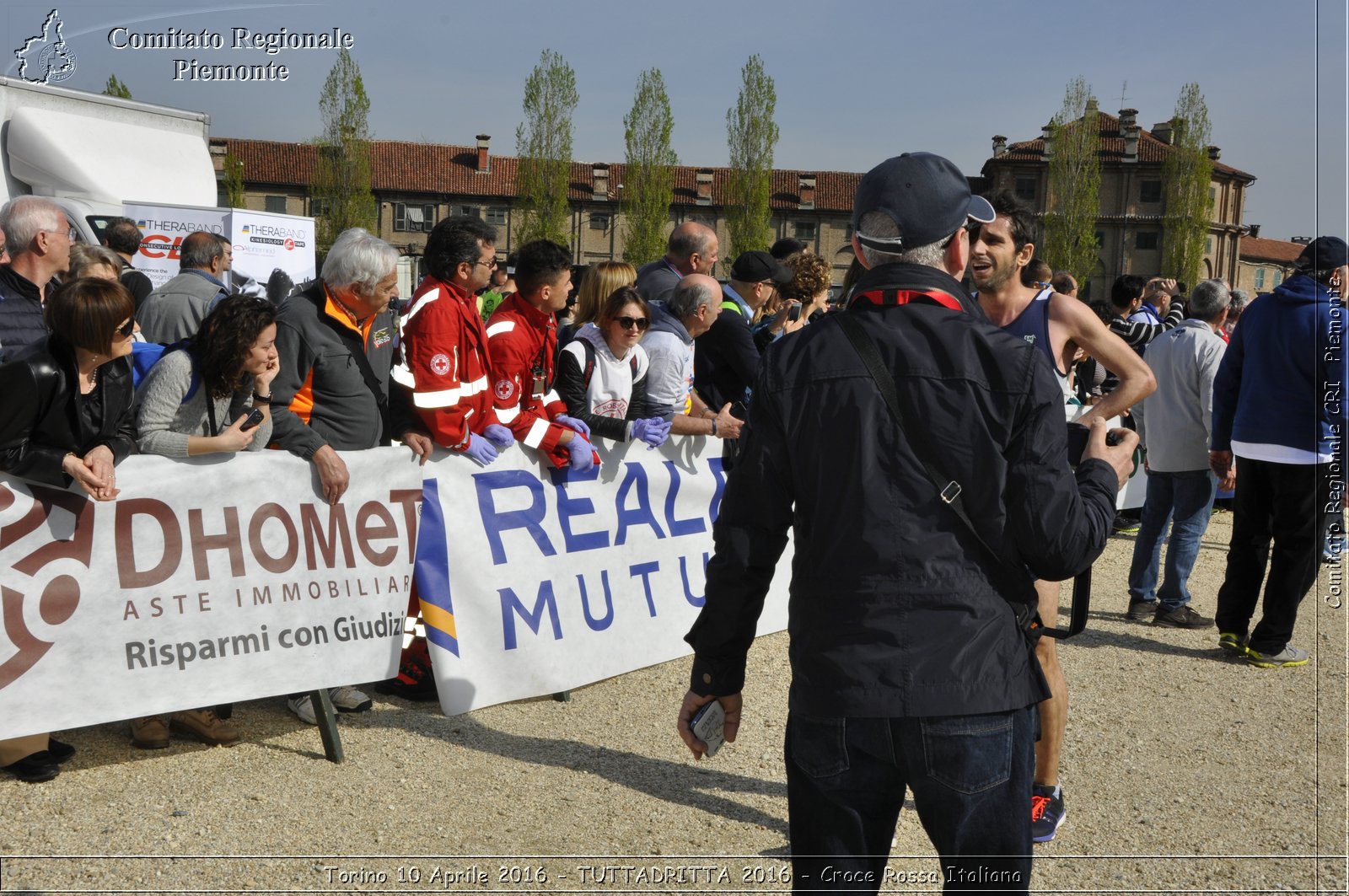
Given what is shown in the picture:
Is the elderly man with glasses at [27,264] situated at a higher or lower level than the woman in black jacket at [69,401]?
higher

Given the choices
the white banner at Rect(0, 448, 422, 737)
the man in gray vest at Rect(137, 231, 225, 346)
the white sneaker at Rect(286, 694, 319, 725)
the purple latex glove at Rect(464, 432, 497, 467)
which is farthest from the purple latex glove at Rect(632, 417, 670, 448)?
the man in gray vest at Rect(137, 231, 225, 346)

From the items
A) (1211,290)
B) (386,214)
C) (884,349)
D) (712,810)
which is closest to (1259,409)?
(1211,290)

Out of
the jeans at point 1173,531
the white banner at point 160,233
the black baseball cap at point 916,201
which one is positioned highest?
the white banner at point 160,233

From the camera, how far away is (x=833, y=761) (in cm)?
219

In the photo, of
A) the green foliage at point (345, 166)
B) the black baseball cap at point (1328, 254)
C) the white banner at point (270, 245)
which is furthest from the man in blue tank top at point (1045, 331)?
the green foliage at point (345, 166)

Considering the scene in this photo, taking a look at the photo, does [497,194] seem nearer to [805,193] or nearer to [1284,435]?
[805,193]

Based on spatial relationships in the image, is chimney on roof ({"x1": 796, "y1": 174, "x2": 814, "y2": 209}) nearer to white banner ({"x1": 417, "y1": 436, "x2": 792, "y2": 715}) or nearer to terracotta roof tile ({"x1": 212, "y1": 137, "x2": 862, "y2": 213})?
terracotta roof tile ({"x1": 212, "y1": 137, "x2": 862, "y2": 213})

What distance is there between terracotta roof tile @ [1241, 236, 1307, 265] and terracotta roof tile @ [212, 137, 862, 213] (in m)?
39.8

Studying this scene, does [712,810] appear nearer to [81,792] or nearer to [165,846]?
[165,846]

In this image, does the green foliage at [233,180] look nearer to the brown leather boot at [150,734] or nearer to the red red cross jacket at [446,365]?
the red red cross jacket at [446,365]

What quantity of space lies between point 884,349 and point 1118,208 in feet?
257

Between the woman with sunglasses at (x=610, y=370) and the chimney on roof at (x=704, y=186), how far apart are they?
7023 centimetres

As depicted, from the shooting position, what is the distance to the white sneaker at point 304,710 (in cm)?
516

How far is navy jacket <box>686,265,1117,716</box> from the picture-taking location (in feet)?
6.93
